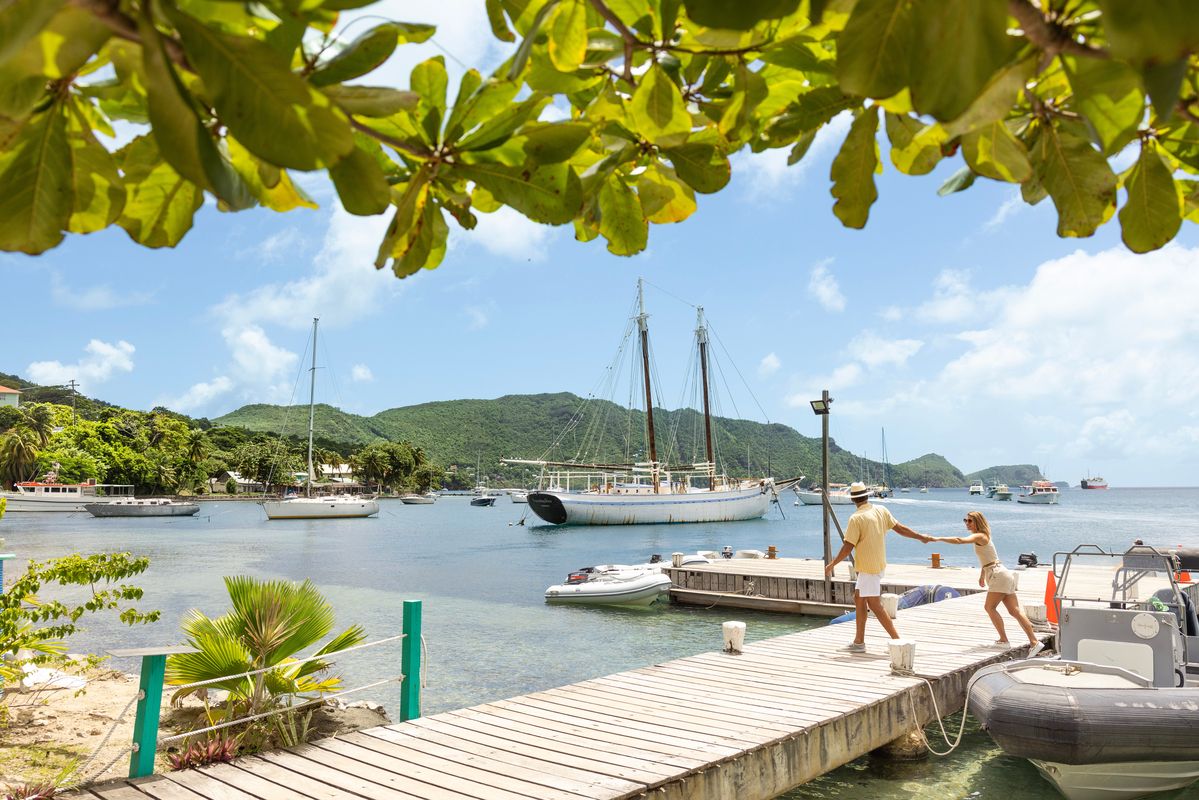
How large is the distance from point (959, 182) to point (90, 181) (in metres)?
1.35

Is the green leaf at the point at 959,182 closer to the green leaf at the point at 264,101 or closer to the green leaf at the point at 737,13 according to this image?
the green leaf at the point at 737,13

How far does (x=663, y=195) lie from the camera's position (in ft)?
4.74

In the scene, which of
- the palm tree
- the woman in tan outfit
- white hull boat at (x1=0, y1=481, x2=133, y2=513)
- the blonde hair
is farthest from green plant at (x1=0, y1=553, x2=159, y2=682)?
the palm tree

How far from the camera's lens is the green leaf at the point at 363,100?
3.01 ft

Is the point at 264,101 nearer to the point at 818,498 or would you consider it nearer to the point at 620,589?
the point at 620,589

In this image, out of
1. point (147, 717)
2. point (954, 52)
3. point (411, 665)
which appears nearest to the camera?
point (954, 52)

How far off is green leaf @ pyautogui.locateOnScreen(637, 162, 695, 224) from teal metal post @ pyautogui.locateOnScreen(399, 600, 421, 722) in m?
5.94

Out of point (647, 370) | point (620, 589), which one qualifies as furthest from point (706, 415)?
point (620, 589)

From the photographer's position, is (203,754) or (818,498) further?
(818,498)

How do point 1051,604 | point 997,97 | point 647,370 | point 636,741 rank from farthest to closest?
point 647,370
point 1051,604
point 636,741
point 997,97

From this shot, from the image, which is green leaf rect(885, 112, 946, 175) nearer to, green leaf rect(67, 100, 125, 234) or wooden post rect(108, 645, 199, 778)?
green leaf rect(67, 100, 125, 234)

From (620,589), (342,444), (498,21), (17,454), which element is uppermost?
Result: (342,444)

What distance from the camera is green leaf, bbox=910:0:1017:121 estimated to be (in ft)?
2.24

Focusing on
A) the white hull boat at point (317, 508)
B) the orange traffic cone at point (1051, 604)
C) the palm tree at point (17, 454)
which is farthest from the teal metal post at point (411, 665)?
the palm tree at point (17, 454)
